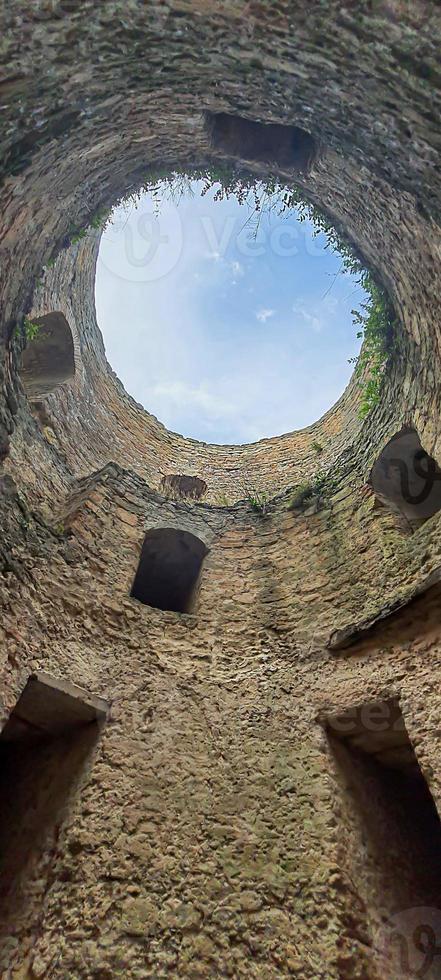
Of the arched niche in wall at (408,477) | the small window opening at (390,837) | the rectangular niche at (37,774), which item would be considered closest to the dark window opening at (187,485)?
the arched niche in wall at (408,477)

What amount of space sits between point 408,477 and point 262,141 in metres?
3.99

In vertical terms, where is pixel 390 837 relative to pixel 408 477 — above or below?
below

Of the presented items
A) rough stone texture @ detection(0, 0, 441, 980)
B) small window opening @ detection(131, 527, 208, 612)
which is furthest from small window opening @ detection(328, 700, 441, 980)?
small window opening @ detection(131, 527, 208, 612)

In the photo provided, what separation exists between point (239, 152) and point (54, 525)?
13.5 ft

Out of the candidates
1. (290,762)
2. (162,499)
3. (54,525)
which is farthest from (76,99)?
(290,762)

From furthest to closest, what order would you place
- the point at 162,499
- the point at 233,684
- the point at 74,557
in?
the point at 162,499, the point at 74,557, the point at 233,684

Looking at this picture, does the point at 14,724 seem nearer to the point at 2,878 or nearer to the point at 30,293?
the point at 2,878

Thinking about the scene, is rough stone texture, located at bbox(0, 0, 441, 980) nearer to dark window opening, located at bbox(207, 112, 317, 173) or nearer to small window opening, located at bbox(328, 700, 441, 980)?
small window opening, located at bbox(328, 700, 441, 980)

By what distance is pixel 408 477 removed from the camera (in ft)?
20.4

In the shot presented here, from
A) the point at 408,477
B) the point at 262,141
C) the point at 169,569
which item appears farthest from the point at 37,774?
the point at 262,141

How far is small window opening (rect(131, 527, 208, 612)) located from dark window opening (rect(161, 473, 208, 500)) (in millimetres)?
3086

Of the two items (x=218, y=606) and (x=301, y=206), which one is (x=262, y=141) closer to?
(x=301, y=206)

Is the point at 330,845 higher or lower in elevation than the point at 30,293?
lower

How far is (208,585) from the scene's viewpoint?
236 inches
